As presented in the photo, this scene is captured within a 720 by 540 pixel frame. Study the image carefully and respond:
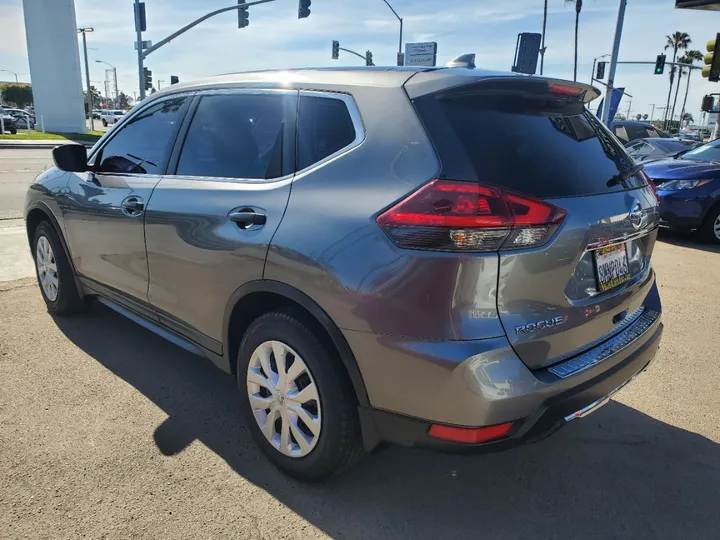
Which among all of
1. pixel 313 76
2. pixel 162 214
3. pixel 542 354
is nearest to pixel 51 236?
pixel 162 214

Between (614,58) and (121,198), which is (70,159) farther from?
(614,58)

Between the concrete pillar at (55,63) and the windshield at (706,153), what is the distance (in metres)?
35.8

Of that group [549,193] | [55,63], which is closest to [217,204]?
[549,193]

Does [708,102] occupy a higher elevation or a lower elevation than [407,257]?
higher

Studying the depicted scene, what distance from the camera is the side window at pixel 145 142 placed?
3.26 m

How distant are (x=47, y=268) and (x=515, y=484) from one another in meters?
3.85

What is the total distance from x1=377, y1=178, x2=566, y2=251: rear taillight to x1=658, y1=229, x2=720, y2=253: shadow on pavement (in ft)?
23.8

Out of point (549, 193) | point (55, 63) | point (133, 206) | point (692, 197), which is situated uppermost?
point (55, 63)

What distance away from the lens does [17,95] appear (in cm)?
8106

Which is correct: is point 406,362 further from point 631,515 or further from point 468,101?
point 631,515

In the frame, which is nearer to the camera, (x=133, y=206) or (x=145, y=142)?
(x=133, y=206)

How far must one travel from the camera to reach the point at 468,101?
2162mm

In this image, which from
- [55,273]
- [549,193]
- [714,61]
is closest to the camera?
[549,193]

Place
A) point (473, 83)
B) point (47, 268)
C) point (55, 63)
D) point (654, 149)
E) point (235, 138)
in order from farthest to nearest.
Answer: point (55, 63)
point (654, 149)
point (47, 268)
point (235, 138)
point (473, 83)
